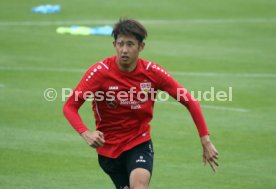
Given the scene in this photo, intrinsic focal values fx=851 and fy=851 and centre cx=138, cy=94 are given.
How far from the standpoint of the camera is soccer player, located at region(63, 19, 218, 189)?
9.38m

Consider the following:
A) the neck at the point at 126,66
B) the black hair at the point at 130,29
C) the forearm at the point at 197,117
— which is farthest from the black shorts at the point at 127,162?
the black hair at the point at 130,29

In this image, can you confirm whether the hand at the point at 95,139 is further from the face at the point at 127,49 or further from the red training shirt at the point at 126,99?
the face at the point at 127,49

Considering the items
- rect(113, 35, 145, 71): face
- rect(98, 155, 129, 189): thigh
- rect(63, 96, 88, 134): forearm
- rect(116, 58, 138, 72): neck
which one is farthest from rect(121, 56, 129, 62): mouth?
rect(98, 155, 129, 189): thigh

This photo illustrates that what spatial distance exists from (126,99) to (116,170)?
2.72ft

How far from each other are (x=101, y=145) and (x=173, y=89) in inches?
46.5

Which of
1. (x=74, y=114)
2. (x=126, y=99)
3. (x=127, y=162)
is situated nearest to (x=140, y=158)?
(x=127, y=162)

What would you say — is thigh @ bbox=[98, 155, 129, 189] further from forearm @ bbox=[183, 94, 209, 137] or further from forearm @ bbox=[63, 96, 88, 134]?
forearm @ bbox=[183, 94, 209, 137]

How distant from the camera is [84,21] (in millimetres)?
31438

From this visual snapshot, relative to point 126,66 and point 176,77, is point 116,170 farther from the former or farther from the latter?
point 176,77

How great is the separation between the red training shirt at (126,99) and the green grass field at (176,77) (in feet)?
9.57

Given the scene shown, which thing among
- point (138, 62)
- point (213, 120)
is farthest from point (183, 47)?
A: point (138, 62)

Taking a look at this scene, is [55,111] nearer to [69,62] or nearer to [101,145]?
[69,62]

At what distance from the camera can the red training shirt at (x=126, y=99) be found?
9469 mm

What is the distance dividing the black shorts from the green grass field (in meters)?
2.69
